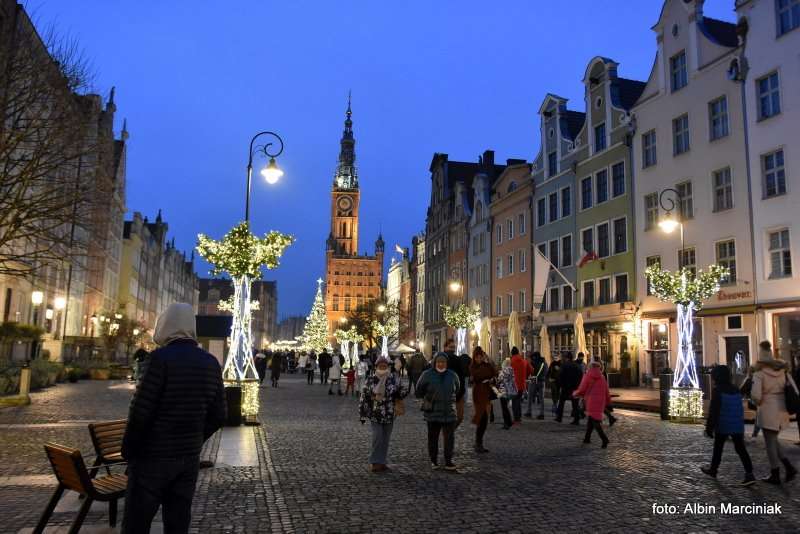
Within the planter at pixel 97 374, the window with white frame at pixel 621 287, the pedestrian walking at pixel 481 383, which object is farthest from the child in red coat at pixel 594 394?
the planter at pixel 97 374

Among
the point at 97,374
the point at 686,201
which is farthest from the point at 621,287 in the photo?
the point at 97,374

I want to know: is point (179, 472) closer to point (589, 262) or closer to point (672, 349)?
point (672, 349)

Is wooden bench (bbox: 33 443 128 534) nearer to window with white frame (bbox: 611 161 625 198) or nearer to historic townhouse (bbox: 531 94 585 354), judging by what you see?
window with white frame (bbox: 611 161 625 198)

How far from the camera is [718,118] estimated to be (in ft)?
94.8

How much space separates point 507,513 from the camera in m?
7.39

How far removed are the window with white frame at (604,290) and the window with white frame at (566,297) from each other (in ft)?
11.1

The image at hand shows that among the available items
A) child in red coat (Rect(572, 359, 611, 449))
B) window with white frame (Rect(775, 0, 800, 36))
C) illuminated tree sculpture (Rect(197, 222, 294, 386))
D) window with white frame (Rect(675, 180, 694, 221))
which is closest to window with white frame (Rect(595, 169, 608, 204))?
window with white frame (Rect(675, 180, 694, 221))

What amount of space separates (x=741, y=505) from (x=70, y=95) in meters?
19.6

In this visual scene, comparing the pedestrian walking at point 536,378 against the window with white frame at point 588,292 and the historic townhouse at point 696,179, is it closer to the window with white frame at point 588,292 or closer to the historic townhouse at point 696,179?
the historic townhouse at point 696,179

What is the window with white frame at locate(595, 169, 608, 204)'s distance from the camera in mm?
36469

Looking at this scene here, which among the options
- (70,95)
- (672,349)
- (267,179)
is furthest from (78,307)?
(672,349)

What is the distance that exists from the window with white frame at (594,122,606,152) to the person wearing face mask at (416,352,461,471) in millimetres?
29442

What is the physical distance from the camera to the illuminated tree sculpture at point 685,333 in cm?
1739

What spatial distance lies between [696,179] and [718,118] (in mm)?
2692
